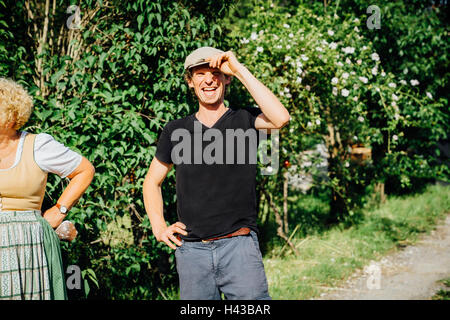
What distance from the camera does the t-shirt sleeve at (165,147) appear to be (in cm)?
227

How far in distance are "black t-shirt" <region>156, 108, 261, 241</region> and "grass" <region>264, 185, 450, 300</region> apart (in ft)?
7.67

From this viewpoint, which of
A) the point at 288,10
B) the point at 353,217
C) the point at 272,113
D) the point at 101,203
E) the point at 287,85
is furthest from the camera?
the point at 353,217

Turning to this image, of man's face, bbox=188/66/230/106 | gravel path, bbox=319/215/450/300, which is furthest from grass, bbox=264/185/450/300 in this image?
man's face, bbox=188/66/230/106

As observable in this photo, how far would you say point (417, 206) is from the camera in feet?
23.5

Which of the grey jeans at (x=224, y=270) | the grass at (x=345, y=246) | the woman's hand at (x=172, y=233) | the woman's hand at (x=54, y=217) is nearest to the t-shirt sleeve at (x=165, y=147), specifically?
the woman's hand at (x=172, y=233)

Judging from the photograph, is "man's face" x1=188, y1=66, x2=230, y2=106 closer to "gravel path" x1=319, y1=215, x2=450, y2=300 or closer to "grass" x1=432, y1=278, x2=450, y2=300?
Answer: "gravel path" x1=319, y1=215, x2=450, y2=300

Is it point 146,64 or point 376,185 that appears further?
point 376,185

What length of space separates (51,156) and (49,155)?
0.01 m

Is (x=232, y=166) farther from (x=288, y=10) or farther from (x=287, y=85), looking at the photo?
(x=288, y=10)

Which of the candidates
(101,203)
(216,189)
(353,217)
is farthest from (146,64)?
(353,217)

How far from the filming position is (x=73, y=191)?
7.36 feet

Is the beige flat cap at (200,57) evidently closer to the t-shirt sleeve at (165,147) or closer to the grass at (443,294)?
the t-shirt sleeve at (165,147)

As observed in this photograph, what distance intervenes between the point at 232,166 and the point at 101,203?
1465 millimetres

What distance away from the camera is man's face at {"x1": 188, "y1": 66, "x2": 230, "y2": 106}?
2197 millimetres
